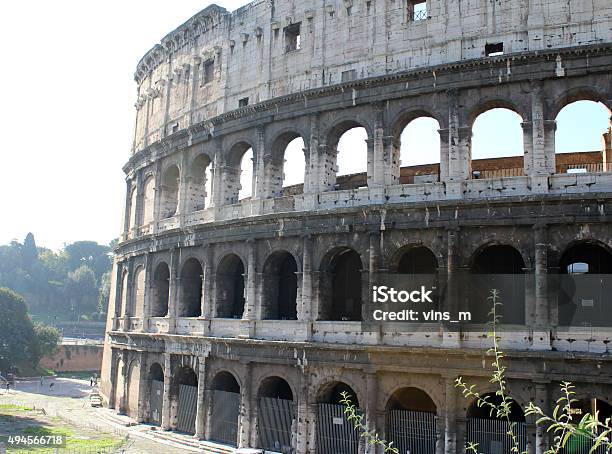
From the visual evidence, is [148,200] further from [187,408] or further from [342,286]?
[342,286]

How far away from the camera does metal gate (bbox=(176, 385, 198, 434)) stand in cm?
2197

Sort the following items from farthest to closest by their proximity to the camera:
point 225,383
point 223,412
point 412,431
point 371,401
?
point 225,383 → point 223,412 → point 371,401 → point 412,431

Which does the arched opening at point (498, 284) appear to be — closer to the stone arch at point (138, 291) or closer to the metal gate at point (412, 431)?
the metal gate at point (412, 431)

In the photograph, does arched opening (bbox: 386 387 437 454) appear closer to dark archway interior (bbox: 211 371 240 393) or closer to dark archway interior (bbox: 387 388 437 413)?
dark archway interior (bbox: 387 388 437 413)

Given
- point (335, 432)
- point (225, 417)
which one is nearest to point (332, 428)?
point (335, 432)

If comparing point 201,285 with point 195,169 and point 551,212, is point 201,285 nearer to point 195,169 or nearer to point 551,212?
point 195,169

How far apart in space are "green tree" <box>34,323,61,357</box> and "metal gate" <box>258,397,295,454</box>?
32.3 m

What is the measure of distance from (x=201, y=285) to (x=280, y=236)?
225 inches

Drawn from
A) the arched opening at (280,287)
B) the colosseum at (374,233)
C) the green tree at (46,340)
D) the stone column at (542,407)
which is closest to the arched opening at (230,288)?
the colosseum at (374,233)

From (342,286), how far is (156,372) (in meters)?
9.47

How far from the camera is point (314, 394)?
18.4 metres

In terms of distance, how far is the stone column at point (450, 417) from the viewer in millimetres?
16047

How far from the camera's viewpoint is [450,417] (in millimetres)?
16141

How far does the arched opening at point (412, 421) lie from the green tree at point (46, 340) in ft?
118
